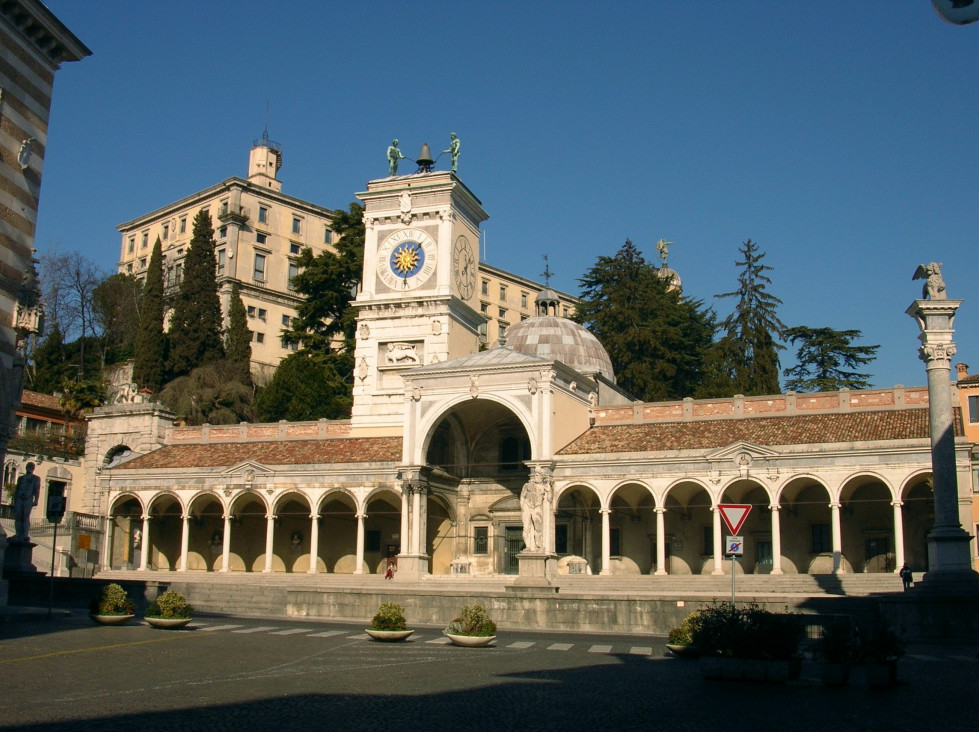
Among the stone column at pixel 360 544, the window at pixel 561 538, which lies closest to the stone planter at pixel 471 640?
the window at pixel 561 538

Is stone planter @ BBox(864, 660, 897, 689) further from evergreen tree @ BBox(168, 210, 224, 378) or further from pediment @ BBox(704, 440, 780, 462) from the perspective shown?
evergreen tree @ BBox(168, 210, 224, 378)

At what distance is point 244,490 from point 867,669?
116 feet

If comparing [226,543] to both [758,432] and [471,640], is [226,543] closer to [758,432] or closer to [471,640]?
[758,432]

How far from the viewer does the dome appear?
166 feet

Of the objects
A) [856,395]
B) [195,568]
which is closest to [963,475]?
[856,395]

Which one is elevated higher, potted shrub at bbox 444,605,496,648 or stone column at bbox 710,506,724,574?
stone column at bbox 710,506,724,574

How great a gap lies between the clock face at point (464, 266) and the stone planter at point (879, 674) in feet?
117

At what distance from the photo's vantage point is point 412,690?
41.8ft

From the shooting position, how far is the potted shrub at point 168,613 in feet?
67.1

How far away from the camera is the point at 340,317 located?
60.8 meters

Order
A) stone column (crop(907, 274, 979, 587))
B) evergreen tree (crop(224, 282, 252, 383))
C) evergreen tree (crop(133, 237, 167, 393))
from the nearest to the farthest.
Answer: stone column (crop(907, 274, 979, 587)) < evergreen tree (crop(133, 237, 167, 393)) < evergreen tree (crop(224, 282, 252, 383))

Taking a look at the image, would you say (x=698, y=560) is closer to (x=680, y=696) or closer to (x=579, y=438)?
(x=579, y=438)

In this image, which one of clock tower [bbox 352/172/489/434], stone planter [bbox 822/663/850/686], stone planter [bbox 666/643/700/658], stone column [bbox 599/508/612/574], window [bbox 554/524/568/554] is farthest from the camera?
clock tower [bbox 352/172/489/434]

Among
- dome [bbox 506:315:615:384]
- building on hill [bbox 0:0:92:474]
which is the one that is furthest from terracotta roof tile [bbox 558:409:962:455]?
building on hill [bbox 0:0:92:474]
